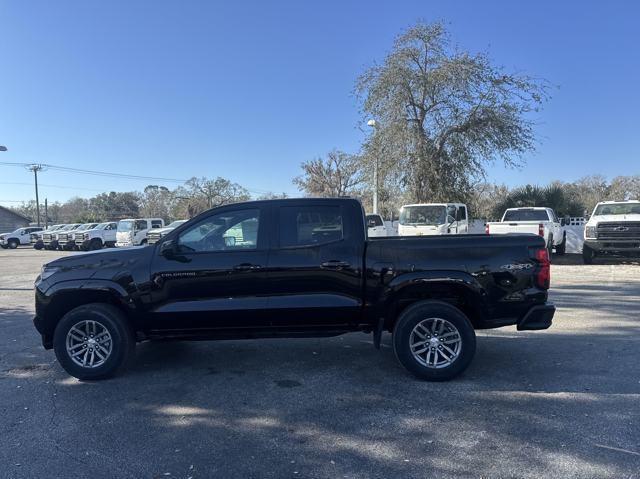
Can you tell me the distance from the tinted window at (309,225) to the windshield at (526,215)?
558 inches

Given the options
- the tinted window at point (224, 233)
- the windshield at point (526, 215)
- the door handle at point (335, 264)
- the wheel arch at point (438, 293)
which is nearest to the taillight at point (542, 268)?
the wheel arch at point (438, 293)

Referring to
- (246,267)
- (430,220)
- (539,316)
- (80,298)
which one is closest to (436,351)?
(539,316)

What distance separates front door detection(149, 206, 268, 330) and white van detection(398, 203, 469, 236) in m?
12.7

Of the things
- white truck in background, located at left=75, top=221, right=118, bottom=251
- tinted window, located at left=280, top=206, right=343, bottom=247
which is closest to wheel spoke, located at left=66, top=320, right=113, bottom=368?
tinted window, located at left=280, top=206, right=343, bottom=247

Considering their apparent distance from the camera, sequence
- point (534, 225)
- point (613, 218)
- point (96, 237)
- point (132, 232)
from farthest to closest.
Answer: point (96, 237) < point (132, 232) < point (534, 225) < point (613, 218)

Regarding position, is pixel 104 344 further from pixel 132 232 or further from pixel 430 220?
pixel 132 232

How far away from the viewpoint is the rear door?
16.3 feet

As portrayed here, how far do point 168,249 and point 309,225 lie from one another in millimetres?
1480

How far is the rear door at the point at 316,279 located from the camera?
16.3 ft

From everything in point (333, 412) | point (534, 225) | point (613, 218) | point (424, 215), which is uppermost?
point (424, 215)

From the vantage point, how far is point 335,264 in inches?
196

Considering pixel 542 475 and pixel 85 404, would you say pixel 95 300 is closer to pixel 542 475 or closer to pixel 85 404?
pixel 85 404

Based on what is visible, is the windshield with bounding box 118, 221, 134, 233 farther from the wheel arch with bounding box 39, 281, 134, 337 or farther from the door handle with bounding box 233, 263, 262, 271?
the door handle with bounding box 233, 263, 262, 271

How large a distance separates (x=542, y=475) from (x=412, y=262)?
87.3 inches
